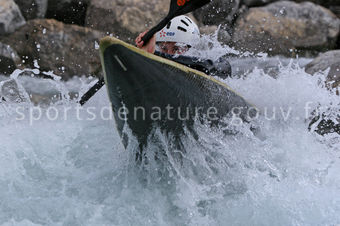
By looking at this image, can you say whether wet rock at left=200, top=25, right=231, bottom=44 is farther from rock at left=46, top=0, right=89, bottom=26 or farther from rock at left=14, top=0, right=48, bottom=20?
rock at left=14, top=0, right=48, bottom=20

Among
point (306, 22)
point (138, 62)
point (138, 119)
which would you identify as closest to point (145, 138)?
point (138, 119)

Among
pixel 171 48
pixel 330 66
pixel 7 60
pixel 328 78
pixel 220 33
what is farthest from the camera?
pixel 220 33

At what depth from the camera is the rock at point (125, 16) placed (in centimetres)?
855

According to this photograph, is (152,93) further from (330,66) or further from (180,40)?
(330,66)

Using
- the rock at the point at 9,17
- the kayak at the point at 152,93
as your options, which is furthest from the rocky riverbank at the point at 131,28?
the kayak at the point at 152,93

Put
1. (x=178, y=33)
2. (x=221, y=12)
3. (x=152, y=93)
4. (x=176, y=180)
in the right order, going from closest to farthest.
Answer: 1. (x=152, y=93)
2. (x=176, y=180)
3. (x=178, y=33)
4. (x=221, y=12)

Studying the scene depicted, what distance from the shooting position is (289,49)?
30.7ft

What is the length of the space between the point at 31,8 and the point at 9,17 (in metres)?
0.67

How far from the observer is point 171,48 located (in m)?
4.57

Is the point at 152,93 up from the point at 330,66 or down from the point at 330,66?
up

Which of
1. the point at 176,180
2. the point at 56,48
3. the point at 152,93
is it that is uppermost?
the point at 152,93

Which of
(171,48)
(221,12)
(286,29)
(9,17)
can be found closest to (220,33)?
(221,12)

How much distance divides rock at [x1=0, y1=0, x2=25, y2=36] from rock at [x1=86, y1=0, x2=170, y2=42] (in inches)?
55.1

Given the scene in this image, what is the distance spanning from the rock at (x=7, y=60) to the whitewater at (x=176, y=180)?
371 cm
